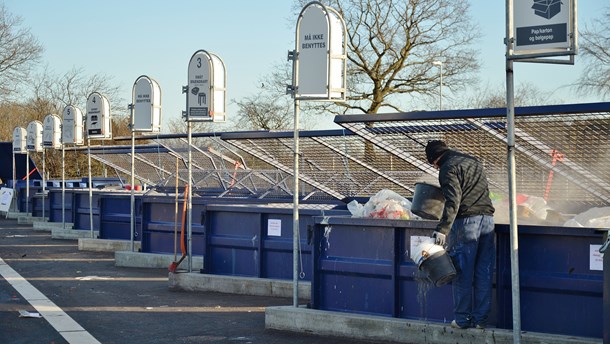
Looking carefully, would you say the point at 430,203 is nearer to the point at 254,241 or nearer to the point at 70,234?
the point at 254,241

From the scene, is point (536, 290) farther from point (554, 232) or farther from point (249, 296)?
point (249, 296)

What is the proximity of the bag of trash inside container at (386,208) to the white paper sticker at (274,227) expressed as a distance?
8.84ft

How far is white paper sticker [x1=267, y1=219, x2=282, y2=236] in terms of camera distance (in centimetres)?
1378

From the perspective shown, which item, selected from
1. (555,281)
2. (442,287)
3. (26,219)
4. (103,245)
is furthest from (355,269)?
(26,219)

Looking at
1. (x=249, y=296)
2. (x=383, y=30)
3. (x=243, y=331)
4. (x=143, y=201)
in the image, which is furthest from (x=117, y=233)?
(x=383, y=30)

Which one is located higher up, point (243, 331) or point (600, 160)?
point (600, 160)

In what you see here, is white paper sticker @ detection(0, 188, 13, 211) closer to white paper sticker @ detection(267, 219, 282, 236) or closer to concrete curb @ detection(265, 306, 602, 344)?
white paper sticker @ detection(267, 219, 282, 236)

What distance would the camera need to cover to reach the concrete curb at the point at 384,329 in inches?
353

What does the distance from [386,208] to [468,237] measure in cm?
169

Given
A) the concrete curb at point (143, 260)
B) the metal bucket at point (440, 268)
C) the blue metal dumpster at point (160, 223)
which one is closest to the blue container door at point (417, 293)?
the metal bucket at point (440, 268)

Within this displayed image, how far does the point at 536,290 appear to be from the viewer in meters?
9.19

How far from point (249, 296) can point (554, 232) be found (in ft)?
19.3

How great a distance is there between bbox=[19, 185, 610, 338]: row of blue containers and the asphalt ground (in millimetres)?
590

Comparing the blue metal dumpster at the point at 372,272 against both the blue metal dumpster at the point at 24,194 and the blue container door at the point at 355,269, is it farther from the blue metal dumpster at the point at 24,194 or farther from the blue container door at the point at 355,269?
the blue metal dumpster at the point at 24,194
